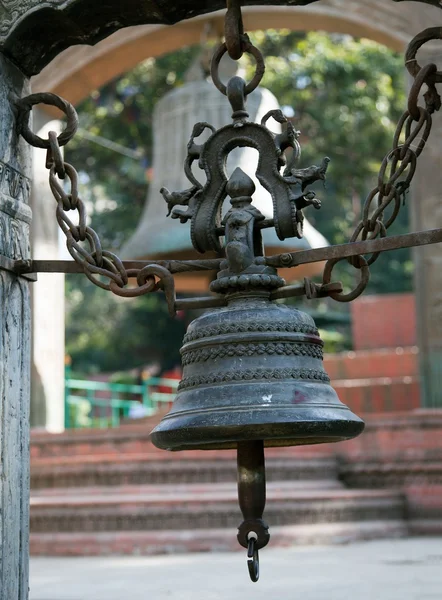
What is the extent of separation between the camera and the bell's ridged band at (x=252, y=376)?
8.68 ft

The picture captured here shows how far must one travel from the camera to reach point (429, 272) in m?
7.53

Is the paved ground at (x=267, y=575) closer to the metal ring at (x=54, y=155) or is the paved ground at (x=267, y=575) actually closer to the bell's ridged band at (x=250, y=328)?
the bell's ridged band at (x=250, y=328)

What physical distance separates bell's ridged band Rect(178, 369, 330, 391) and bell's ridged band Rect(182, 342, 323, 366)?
49 millimetres

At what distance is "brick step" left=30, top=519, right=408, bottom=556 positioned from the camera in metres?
5.68

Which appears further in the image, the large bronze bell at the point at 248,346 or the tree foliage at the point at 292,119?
the tree foliage at the point at 292,119

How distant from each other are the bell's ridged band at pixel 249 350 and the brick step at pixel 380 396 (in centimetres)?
608

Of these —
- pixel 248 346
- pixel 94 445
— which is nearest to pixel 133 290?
pixel 248 346

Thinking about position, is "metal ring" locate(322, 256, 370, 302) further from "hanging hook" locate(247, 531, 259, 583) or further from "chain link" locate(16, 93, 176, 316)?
"hanging hook" locate(247, 531, 259, 583)

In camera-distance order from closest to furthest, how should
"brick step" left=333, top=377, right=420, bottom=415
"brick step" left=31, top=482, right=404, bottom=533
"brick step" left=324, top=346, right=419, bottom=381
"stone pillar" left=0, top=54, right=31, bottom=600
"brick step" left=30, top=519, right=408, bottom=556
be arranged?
1. "stone pillar" left=0, top=54, right=31, bottom=600
2. "brick step" left=30, top=519, right=408, bottom=556
3. "brick step" left=31, top=482, right=404, bottom=533
4. "brick step" left=333, top=377, right=420, bottom=415
5. "brick step" left=324, top=346, right=419, bottom=381

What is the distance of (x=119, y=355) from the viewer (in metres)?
19.7

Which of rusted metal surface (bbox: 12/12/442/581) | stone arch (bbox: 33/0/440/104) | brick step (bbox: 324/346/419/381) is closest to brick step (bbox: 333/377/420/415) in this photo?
brick step (bbox: 324/346/419/381)

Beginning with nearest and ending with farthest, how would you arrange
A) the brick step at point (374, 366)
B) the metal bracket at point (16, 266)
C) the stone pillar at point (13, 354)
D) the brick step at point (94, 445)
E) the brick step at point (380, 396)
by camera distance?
the stone pillar at point (13, 354), the metal bracket at point (16, 266), the brick step at point (94, 445), the brick step at point (380, 396), the brick step at point (374, 366)

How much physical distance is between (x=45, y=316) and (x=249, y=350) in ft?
20.5

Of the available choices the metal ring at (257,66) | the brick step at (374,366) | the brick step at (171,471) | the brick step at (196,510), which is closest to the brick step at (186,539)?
the brick step at (196,510)
